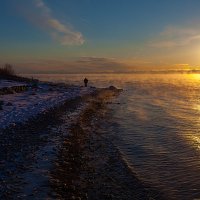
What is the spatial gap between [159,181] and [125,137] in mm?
7320

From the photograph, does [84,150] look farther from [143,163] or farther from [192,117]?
[192,117]

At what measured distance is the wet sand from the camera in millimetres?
9984

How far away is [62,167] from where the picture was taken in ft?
39.5

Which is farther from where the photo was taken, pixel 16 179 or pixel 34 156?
pixel 34 156

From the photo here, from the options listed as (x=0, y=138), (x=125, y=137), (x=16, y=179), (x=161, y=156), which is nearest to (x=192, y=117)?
(x=125, y=137)

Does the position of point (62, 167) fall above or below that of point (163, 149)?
above

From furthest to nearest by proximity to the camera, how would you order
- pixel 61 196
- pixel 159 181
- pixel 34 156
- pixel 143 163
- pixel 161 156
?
pixel 161 156, pixel 143 163, pixel 34 156, pixel 159 181, pixel 61 196

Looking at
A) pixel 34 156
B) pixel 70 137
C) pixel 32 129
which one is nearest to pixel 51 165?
pixel 34 156

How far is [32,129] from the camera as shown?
18.0 metres

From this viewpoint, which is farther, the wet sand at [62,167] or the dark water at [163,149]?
the dark water at [163,149]

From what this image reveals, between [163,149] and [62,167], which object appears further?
[163,149]

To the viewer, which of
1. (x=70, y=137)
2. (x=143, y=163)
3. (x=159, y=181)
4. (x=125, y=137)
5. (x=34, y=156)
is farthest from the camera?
(x=125, y=137)

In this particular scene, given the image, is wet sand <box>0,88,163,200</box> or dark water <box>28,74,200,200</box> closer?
wet sand <box>0,88,163,200</box>

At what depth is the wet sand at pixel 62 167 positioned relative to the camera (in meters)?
9.98
